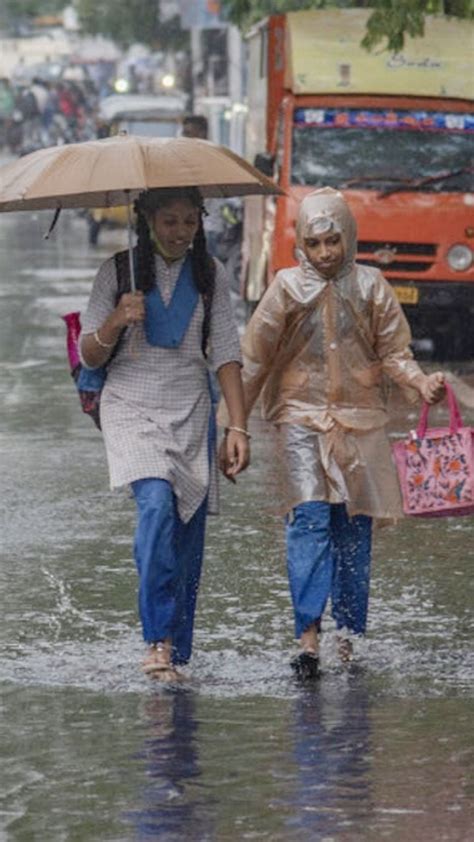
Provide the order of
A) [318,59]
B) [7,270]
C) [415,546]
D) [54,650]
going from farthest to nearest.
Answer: [7,270]
[318,59]
[415,546]
[54,650]

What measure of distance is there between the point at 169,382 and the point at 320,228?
0.69 metres

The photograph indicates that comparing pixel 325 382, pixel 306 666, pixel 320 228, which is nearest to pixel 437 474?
pixel 325 382

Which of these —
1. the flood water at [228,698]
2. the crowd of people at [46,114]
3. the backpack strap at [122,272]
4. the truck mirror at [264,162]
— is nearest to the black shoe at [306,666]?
the flood water at [228,698]

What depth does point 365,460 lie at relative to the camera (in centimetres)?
802

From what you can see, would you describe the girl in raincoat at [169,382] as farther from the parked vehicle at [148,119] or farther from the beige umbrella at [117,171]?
the parked vehicle at [148,119]

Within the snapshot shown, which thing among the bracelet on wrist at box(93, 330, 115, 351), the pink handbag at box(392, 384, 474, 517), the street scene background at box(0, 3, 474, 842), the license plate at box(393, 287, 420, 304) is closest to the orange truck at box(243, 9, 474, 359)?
the license plate at box(393, 287, 420, 304)

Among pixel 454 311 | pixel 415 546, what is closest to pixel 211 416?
pixel 415 546

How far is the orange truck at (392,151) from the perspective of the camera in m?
18.6

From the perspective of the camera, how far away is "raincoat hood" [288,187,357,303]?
25.8ft

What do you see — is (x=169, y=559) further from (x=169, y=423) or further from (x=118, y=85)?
(x=118, y=85)

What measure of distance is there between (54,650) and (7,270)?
851 inches

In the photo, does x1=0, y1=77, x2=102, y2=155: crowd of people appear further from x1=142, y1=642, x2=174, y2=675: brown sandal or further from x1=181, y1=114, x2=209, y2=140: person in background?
x1=142, y1=642, x2=174, y2=675: brown sandal

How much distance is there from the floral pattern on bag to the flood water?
525 millimetres

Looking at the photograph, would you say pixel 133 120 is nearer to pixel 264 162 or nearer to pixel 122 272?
pixel 264 162
